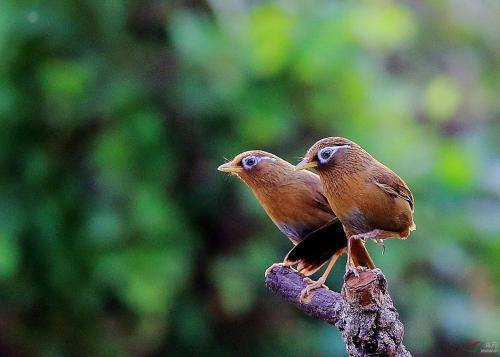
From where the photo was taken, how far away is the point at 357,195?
237cm

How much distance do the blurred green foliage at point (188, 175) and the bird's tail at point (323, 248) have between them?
317 cm

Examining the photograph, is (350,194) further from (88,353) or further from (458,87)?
(458,87)

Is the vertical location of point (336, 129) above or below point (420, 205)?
above

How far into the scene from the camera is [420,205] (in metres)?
6.05

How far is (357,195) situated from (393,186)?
12cm

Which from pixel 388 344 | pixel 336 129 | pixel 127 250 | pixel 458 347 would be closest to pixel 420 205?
pixel 336 129

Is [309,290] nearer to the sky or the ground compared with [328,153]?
nearer to the ground

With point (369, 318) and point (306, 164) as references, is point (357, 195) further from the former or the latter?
point (369, 318)

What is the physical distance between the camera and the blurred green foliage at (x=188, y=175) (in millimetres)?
5969

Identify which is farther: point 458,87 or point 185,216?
point 458,87

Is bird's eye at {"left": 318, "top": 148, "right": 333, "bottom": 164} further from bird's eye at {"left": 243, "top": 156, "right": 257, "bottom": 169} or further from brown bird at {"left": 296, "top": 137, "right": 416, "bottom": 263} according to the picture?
bird's eye at {"left": 243, "top": 156, "right": 257, "bottom": 169}

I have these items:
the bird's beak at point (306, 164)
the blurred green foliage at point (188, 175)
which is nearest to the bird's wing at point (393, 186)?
the bird's beak at point (306, 164)

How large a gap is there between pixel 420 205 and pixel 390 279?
0.57 m

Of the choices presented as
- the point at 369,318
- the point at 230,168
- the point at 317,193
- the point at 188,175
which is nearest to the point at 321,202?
the point at 317,193
